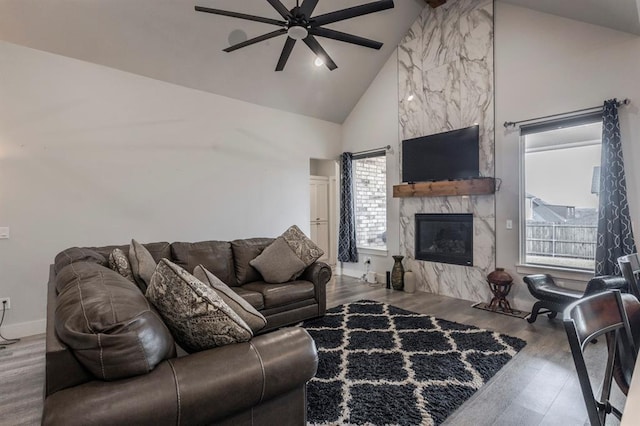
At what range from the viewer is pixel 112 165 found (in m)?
4.10

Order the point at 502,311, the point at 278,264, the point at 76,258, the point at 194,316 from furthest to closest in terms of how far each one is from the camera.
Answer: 1. the point at 502,311
2. the point at 278,264
3. the point at 76,258
4. the point at 194,316

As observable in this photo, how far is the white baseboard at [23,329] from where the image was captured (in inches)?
138

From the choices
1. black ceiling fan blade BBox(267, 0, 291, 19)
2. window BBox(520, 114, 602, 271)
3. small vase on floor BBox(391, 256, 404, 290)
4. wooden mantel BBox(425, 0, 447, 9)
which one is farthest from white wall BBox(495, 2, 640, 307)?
black ceiling fan blade BBox(267, 0, 291, 19)

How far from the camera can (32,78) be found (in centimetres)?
361

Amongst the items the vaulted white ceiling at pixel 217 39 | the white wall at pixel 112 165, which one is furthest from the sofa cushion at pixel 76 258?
the vaulted white ceiling at pixel 217 39

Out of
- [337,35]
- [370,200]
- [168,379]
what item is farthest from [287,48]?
[370,200]

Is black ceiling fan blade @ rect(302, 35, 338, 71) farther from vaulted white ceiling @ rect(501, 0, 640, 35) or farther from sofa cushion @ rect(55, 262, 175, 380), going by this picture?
sofa cushion @ rect(55, 262, 175, 380)

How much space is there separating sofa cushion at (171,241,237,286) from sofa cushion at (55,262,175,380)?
7.48ft

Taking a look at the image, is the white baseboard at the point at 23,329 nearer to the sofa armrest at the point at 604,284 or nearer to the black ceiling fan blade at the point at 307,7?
the black ceiling fan blade at the point at 307,7

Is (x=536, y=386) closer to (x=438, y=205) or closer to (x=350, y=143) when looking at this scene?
(x=438, y=205)

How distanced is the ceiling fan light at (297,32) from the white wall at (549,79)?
2.93 m

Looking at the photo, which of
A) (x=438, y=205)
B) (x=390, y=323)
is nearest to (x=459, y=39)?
(x=438, y=205)

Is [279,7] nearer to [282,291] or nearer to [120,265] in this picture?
[120,265]

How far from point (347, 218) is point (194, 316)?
199 inches
